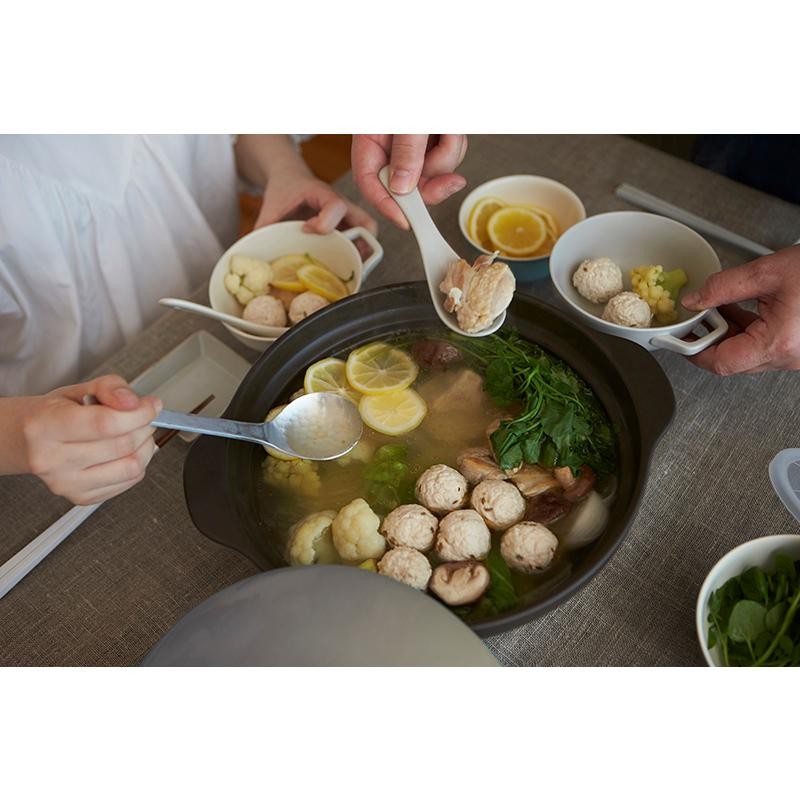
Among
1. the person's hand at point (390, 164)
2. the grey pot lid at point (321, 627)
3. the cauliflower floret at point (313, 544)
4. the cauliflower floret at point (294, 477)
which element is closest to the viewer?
the grey pot lid at point (321, 627)

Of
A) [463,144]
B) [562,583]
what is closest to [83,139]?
[463,144]

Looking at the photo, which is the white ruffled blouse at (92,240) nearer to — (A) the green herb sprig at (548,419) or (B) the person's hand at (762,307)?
(A) the green herb sprig at (548,419)

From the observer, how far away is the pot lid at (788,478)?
112 cm

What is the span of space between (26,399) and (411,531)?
67cm

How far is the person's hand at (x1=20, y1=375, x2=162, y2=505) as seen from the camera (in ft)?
3.20

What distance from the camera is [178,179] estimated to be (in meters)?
1.71

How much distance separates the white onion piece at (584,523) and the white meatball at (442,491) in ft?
0.54

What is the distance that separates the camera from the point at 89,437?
38.6 inches

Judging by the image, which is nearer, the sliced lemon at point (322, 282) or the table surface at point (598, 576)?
the table surface at point (598, 576)

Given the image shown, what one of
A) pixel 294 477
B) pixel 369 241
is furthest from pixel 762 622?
pixel 369 241

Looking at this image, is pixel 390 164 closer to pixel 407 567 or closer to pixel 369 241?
pixel 369 241

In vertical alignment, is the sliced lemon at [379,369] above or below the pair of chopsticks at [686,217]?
below

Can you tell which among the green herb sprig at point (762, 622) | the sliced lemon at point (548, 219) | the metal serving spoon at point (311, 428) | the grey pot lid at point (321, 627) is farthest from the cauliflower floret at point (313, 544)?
the sliced lemon at point (548, 219)

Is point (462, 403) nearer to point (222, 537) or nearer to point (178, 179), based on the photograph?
point (222, 537)
